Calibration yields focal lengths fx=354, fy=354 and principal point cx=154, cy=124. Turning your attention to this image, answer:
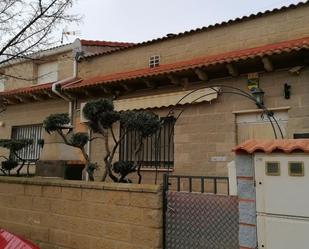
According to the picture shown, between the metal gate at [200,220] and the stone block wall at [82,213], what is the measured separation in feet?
0.53

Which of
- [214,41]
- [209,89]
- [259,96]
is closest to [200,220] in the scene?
[259,96]

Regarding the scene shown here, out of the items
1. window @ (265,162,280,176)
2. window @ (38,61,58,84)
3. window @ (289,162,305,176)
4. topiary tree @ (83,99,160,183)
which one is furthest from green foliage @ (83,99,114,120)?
window @ (38,61,58,84)

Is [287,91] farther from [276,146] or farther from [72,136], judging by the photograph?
[72,136]

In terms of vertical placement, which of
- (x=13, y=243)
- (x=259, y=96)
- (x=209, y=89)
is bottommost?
(x=13, y=243)

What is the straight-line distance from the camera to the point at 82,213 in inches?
219

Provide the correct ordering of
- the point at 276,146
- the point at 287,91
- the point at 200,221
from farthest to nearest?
the point at 287,91, the point at 200,221, the point at 276,146

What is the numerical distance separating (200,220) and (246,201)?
28.1 inches

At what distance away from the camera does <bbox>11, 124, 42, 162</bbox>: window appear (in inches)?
524

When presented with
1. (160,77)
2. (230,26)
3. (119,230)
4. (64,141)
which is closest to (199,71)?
(160,77)

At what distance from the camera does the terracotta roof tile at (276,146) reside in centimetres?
369

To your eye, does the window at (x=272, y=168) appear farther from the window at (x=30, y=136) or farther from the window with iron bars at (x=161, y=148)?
the window at (x=30, y=136)

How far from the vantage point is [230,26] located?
980 cm

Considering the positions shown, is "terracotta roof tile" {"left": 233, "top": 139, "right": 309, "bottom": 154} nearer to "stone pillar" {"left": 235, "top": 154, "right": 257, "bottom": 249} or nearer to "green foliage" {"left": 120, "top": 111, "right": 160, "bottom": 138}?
"stone pillar" {"left": 235, "top": 154, "right": 257, "bottom": 249}

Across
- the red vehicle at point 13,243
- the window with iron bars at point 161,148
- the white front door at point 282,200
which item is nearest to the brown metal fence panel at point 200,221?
the white front door at point 282,200
